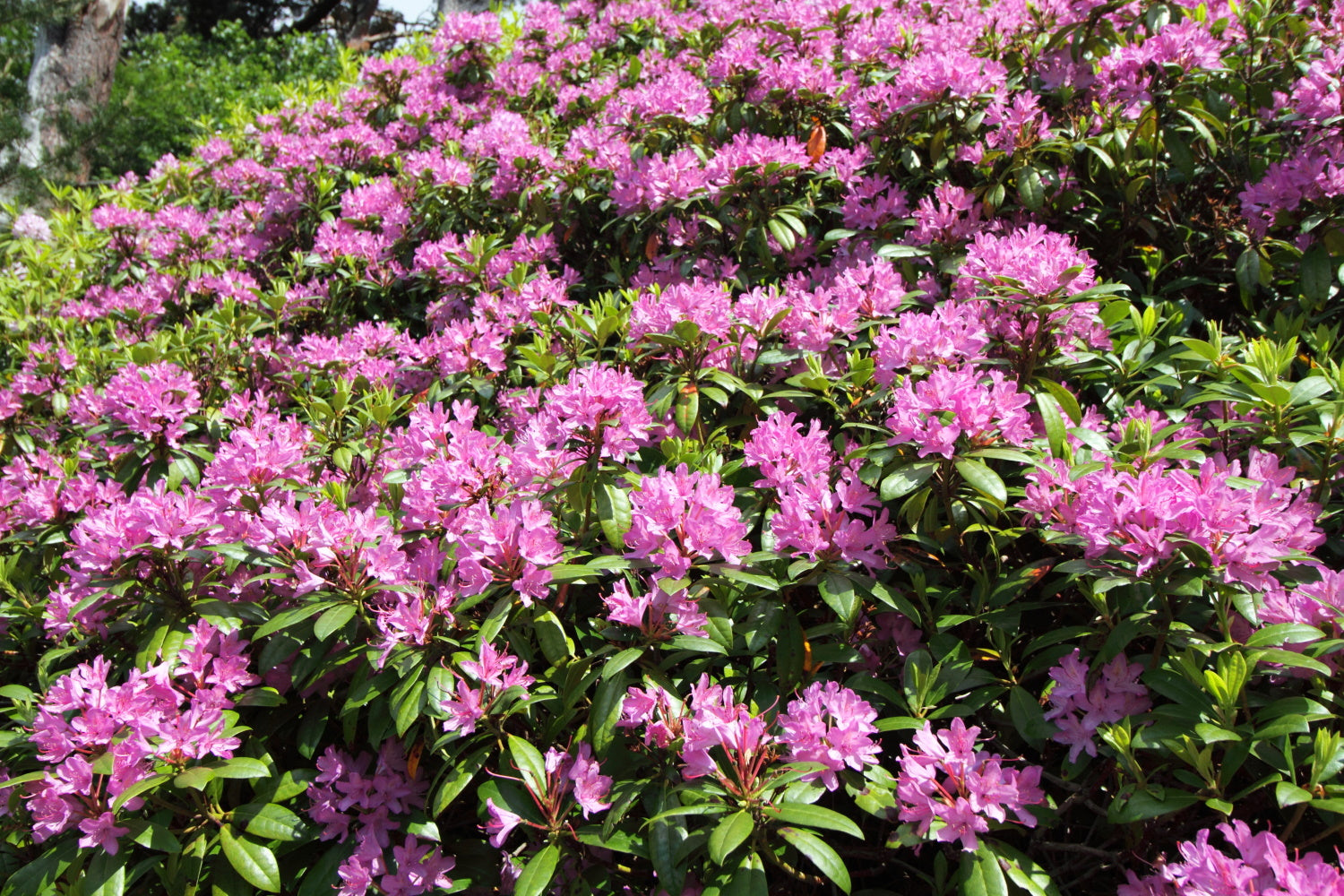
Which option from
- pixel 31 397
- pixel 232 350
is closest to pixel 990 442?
pixel 232 350

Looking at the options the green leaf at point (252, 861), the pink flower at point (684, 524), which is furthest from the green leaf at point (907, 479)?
the green leaf at point (252, 861)

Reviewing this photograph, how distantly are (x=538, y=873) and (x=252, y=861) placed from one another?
1.99ft

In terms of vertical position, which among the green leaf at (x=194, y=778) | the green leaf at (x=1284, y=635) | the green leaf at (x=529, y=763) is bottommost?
the green leaf at (x=529, y=763)

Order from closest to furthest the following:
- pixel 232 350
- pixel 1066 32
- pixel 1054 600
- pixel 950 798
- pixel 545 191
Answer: pixel 950 798 < pixel 1054 600 < pixel 1066 32 < pixel 232 350 < pixel 545 191

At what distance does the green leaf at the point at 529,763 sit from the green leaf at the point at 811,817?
0.42 m

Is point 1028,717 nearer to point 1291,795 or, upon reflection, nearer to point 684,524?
point 1291,795

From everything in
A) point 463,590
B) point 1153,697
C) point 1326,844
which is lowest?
point 1326,844

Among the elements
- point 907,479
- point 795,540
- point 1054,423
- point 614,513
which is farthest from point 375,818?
point 1054,423

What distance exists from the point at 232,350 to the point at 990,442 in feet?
8.64

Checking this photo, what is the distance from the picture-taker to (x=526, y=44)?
4.84m

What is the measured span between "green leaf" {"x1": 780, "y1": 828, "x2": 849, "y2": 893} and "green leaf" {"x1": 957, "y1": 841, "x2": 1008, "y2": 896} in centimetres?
20

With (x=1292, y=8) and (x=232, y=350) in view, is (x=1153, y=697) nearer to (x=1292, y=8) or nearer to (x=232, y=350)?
(x=1292, y=8)

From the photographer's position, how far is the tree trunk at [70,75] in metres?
8.84

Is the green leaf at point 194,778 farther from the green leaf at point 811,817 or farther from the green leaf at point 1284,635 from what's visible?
the green leaf at point 1284,635
